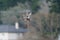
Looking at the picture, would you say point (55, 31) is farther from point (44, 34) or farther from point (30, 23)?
Result: point (30, 23)

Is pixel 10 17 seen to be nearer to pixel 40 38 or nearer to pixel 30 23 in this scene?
pixel 30 23

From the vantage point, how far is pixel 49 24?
1.77 metres

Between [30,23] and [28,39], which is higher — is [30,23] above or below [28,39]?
above

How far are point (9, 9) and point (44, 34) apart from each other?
44 cm

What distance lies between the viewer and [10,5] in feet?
5.74

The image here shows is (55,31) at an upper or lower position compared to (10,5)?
lower

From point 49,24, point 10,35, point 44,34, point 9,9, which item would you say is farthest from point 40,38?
point 9,9

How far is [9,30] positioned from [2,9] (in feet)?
0.77

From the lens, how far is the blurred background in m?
1.71

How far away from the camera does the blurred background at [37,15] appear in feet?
5.62

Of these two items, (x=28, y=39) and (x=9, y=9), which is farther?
(x=9, y=9)

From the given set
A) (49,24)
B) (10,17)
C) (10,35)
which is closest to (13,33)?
A: (10,35)

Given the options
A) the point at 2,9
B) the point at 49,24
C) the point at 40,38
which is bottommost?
the point at 40,38

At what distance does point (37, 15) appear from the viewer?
5.66 ft
